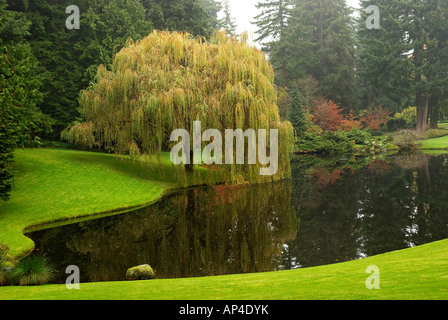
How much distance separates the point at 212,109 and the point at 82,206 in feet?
24.0

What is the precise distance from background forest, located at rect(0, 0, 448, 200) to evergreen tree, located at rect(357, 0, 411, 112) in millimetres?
132

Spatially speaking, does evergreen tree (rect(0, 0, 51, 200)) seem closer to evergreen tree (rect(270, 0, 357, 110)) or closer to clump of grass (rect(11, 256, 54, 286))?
clump of grass (rect(11, 256, 54, 286))

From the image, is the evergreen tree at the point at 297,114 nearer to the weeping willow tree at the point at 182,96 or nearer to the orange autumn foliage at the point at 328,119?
the orange autumn foliage at the point at 328,119

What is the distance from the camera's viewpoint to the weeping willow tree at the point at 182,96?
16719 mm

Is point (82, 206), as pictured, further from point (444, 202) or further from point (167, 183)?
point (444, 202)

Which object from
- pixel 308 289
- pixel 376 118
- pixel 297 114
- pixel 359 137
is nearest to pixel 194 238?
pixel 308 289

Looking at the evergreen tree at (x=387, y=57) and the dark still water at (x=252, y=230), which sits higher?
the evergreen tree at (x=387, y=57)

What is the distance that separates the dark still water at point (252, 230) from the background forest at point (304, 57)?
24.6 ft

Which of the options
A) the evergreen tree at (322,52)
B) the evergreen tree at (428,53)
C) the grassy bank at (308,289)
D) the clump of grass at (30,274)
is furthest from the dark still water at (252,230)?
the evergreen tree at (322,52)

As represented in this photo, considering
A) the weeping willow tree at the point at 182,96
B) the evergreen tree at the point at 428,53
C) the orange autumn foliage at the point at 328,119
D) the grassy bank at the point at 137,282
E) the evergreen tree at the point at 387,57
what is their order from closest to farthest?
the grassy bank at the point at 137,282
the weeping willow tree at the point at 182,96
the orange autumn foliage at the point at 328,119
the evergreen tree at the point at 428,53
the evergreen tree at the point at 387,57

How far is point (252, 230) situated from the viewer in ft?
39.1

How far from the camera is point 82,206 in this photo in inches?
567

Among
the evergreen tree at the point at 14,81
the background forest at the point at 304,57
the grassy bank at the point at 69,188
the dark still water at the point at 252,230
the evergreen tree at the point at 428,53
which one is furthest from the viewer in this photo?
the evergreen tree at the point at 428,53
